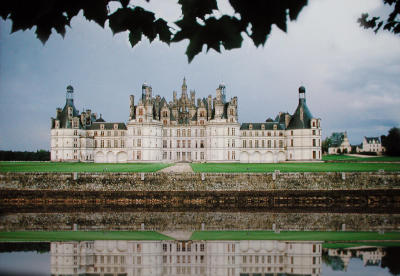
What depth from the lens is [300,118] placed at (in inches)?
2584

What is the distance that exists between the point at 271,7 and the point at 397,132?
83232 millimetres

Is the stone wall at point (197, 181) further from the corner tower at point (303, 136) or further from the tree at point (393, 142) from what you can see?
the tree at point (393, 142)

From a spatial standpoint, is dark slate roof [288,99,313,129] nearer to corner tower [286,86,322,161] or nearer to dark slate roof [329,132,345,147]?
corner tower [286,86,322,161]

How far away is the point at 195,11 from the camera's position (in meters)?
2.57

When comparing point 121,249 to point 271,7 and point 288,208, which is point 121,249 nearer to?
point 271,7

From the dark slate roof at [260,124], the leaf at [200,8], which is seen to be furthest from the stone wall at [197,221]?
the dark slate roof at [260,124]

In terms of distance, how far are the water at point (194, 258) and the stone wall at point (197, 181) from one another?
15.9m

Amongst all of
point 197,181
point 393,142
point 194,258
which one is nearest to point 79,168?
point 197,181

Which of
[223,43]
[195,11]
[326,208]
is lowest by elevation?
[326,208]

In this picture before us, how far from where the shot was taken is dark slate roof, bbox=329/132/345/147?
443 ft

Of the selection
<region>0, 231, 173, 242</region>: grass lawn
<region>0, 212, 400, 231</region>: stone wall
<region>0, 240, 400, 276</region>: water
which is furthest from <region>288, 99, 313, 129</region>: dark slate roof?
<region>0, 240, 400, 276</region>: water

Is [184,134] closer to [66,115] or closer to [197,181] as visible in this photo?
[66,115]

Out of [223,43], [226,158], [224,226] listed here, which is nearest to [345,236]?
[224,226]

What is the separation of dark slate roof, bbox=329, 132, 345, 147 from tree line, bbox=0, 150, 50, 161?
9590 centimetres
